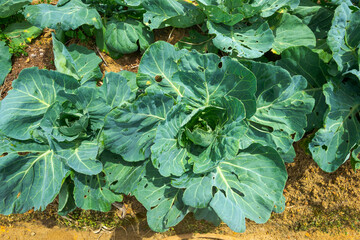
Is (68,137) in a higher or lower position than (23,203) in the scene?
higher

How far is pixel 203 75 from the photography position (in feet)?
9.34

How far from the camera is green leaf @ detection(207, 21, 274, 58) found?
3271 mm

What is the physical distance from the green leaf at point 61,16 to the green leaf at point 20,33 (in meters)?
0.56

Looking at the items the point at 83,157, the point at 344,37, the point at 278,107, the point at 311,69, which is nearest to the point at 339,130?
the point at 311,69

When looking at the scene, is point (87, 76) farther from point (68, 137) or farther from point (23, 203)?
point (23, 203)

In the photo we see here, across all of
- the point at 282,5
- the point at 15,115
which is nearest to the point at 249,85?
the point at 282,5

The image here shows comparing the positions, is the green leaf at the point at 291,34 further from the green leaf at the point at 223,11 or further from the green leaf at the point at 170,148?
the green leaf at the point at 170,148

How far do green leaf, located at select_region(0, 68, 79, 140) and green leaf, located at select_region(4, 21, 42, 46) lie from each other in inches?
40.2

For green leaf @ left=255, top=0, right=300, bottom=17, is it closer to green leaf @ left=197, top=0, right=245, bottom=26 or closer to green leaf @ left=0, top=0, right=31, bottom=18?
green leaf @ left=197, top=0, right=245, bottom=26

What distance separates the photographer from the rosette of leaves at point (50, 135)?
10.4ft

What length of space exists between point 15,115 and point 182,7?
215cm

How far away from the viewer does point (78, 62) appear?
3.71 m

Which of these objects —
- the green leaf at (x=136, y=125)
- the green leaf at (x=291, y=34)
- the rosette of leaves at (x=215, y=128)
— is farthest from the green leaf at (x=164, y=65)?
the green leaf at (x=291, y=34)

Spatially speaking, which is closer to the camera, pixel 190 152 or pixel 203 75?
pixel 203 75
